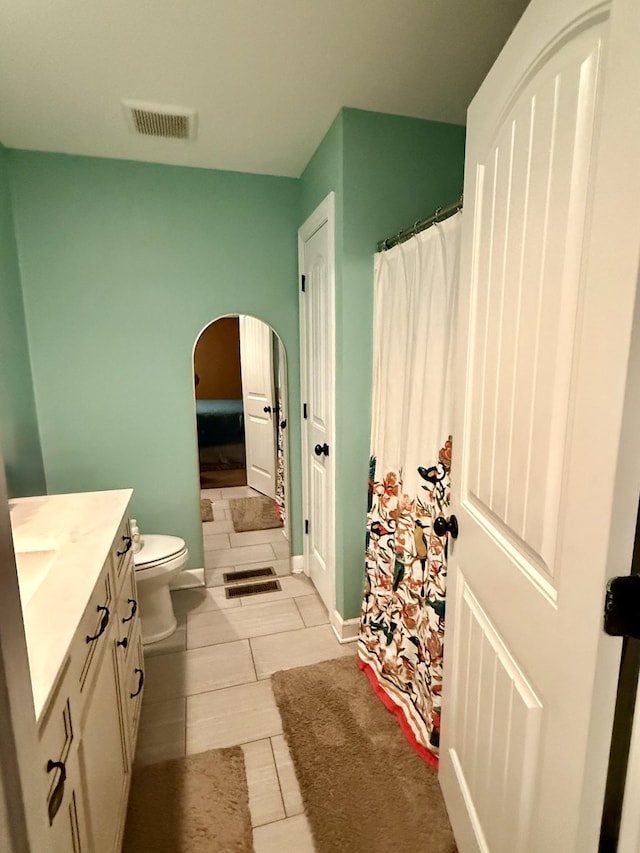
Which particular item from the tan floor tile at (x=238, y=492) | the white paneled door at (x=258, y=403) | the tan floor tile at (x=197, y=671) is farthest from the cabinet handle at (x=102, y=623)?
the tan floor tile at (x=238, y=492)

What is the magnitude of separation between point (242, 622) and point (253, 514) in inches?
51.2

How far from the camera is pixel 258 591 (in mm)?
2646

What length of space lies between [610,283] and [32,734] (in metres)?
0.88

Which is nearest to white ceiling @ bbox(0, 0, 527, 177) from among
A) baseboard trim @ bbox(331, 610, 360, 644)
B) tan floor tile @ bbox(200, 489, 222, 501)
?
baseboard trim @ bbox(331, 610, 360, 644)

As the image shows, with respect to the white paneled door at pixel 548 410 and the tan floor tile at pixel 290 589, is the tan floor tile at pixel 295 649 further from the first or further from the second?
the white paneled door at pixel 548 410

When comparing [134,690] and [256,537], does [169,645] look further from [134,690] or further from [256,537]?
[256,537]

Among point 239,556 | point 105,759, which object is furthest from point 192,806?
point 239,556

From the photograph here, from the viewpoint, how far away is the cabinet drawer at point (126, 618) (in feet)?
4.48

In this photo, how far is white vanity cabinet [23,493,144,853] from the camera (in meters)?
0.74

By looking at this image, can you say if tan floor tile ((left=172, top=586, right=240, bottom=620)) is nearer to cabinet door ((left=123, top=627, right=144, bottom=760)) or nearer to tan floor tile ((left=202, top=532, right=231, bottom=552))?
tan floor tile ((left=202, top=532, right=231, bottom=552))

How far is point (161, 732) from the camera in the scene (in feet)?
5.49

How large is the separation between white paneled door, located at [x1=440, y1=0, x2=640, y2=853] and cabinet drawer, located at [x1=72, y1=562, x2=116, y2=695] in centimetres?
90

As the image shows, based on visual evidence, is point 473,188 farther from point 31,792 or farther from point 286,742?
point 286,742

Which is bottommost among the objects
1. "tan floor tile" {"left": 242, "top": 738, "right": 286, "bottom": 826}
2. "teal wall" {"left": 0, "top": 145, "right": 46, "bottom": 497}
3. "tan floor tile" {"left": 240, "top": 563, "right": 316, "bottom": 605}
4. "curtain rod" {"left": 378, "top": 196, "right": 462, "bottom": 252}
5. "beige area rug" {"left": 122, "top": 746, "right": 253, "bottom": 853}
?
"tan floor tile" {"left": 242, "top": 738, "right": 286, "bottom": 826}
